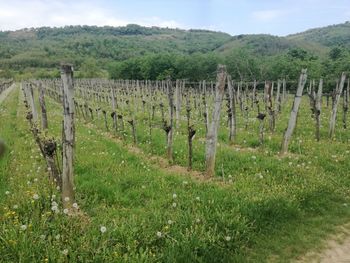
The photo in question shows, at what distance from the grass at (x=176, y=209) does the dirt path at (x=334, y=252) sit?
217 millimetres

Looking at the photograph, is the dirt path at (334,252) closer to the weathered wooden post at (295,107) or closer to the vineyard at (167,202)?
the vineyard at (167,202)

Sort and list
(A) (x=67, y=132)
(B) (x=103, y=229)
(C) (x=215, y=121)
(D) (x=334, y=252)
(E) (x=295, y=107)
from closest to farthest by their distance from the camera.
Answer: (B) (x=103, y=229)
(D) (x=334, y=252)
(A) (x=67, y=132)
(C) (x=215, y=121)
(E) (x=295, y=107)

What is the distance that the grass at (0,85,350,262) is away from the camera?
5.92 meters

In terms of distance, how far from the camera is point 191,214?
7.04m

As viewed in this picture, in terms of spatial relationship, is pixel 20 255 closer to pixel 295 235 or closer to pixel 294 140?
pixel 295 235

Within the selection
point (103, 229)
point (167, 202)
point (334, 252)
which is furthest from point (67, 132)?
point (334, 252)

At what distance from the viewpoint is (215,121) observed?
31.6 ft

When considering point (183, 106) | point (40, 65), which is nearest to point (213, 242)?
point (183, 106)

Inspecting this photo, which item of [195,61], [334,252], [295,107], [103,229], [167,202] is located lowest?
[334,252]

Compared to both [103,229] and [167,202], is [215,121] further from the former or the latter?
[103,229]

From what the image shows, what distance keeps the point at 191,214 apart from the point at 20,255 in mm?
3056

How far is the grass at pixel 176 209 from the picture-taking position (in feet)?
19.4

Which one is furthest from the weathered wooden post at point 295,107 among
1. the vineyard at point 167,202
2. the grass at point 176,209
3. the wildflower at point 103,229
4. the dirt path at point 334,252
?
the wildflower at point 103,229

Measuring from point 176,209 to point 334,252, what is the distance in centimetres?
304
